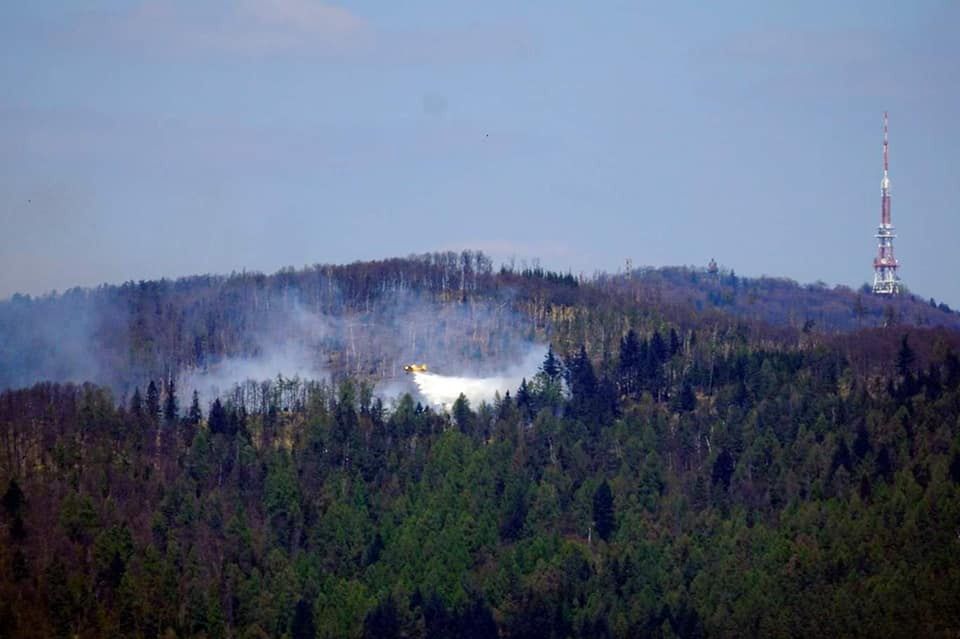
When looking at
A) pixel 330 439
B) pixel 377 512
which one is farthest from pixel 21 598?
pixel 330 439

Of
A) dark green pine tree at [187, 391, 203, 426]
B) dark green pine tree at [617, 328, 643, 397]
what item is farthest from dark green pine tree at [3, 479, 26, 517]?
dark green pine tree at [617, 328, 643, 397]

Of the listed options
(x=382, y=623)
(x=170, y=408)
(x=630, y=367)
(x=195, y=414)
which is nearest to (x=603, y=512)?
(x=382, y=623)

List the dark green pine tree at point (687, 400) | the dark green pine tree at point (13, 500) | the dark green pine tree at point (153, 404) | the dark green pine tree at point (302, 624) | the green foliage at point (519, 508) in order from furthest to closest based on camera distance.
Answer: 1. the dark green pine tree at point (687, 400)
2. the dark green pine tree at point (153, 404)
3. the dark green pine tree at point (13, 500)
4. the dark green pine tree at point (302, 624)
5. the green foliage at point (519, 508)

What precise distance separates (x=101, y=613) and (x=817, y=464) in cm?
6421

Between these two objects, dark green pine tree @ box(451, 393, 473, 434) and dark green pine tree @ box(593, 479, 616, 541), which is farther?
dark green pine tree @ box(451, 393, 473, 434)

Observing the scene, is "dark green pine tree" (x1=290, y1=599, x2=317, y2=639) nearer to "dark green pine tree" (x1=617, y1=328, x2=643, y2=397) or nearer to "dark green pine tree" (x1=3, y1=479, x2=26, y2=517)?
"dark green pine tree" (x1=3, y1=479, x2=26, y2=517)

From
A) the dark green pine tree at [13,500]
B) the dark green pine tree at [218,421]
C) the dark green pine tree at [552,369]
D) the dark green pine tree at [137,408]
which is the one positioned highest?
the dark green pine tree at [552,369]

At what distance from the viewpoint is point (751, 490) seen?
491 feet

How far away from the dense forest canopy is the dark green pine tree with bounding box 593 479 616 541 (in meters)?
0.22

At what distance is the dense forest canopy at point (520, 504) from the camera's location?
405ft

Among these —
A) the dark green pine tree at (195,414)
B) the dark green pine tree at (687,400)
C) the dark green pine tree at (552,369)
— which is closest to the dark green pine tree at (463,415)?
the dark green pine tree at (552,369)

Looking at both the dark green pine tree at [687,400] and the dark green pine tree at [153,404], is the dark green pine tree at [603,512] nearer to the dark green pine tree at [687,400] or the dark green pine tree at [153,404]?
the dark green pine tree at [687,400]

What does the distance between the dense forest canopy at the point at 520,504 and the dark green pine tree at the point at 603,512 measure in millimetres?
219

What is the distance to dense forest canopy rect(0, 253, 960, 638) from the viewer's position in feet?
405
